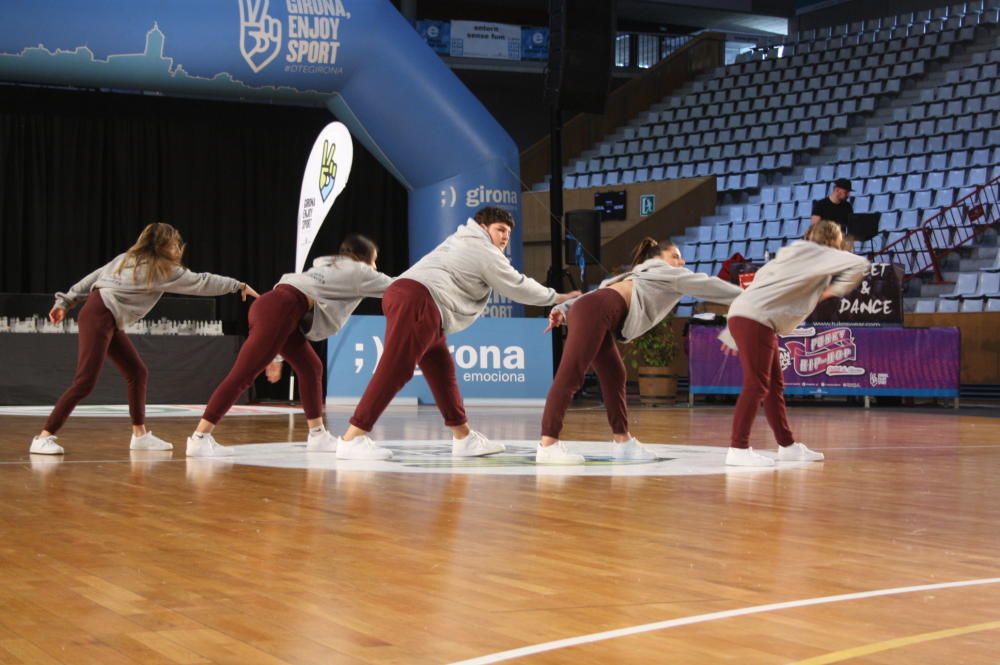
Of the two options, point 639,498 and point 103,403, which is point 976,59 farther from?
point 639,498

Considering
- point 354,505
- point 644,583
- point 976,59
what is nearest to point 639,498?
point 354,505

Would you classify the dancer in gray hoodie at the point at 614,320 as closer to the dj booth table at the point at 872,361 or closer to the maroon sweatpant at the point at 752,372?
the maroon sweatpant at the point at 752,372

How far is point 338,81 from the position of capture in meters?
13.8

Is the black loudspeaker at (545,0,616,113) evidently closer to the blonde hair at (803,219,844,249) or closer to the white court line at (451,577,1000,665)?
the blonde hair at (803,219,844,249)

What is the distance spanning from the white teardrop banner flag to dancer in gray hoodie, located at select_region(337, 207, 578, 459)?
4.34 metres

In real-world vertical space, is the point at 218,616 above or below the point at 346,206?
below

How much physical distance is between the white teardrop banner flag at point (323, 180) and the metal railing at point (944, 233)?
8.62m

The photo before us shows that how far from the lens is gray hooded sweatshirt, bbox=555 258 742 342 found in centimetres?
681

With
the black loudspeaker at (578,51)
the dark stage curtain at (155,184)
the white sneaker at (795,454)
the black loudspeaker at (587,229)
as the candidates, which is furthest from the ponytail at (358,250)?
the dark stage curtain at (155,184)

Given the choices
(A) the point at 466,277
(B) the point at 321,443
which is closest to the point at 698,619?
(A) the point at 466,277

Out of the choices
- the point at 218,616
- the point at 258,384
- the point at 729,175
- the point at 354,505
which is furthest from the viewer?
the point at 729,175

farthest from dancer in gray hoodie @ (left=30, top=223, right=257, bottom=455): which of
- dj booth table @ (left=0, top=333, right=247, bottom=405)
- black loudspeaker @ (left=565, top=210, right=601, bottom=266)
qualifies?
black loudspeaker @ (left=565, top=210, right=601, bottom=266)

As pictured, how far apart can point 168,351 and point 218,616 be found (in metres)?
11.4

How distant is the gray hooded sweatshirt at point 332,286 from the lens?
7199mm
